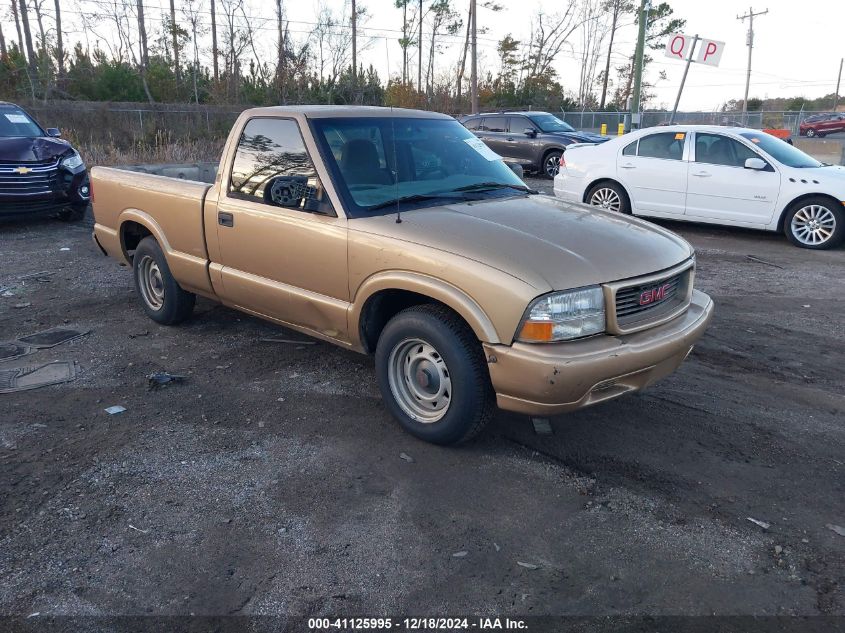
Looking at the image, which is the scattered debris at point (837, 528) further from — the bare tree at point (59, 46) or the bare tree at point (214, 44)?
the bare tree at point (214, 44)

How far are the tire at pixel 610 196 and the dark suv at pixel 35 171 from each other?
26.9 ft

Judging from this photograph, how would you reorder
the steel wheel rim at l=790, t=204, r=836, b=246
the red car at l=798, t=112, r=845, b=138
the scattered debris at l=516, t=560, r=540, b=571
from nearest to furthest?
1. the scattered debris at l=516, t=560, r=540, b=571
2. the steel wheel rim at l=790, t=204, r=836, b=246
3. the red car at l=798, t=112, r=845, b=138

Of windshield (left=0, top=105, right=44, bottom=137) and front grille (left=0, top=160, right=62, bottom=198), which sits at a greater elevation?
windshield (left=0, top=105, right=44, bottom=137)

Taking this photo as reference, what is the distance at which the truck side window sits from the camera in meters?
4.23

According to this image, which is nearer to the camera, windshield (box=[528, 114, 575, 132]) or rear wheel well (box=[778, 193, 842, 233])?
rear wheel well (box=[778, 193, 842, 233])

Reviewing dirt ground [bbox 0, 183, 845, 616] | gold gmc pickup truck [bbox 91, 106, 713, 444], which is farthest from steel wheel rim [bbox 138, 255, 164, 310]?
dirt ground [bbox 0, 183, 845, 616]

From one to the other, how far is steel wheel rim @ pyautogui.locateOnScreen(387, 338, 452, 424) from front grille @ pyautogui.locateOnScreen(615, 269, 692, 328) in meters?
0.99

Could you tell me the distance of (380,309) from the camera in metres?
4.14

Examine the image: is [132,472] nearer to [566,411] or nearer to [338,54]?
[566,411]

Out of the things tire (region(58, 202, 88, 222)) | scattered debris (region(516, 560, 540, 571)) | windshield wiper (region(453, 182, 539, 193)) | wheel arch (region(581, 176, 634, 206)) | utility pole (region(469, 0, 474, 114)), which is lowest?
scattered debris (region(516, 560, 540, 571))

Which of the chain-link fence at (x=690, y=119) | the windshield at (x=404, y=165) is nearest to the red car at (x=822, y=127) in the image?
the chain-link fence at (x=690, y=119)

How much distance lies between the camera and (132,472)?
3.63 metres

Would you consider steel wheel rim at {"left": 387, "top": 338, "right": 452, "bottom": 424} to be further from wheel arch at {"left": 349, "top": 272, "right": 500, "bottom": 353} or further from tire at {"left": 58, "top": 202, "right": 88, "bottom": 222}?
tire at {"left": 58, "top": 202, "right": 88, "bottom": 222}

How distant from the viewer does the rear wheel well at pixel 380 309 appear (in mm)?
4026
